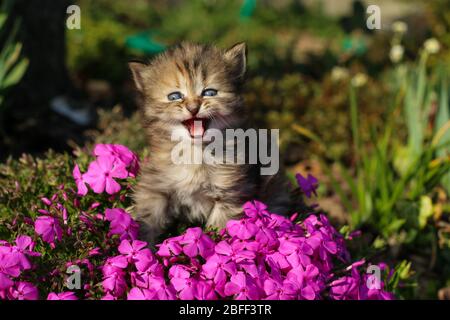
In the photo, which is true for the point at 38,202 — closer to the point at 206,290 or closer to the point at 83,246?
the point at 83,246

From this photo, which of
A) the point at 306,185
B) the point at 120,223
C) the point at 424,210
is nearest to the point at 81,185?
the point at 120,223

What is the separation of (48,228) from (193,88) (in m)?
0.91

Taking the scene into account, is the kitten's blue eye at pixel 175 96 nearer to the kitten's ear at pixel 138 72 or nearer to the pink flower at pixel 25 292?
the kitten's ear at pixel 138 72

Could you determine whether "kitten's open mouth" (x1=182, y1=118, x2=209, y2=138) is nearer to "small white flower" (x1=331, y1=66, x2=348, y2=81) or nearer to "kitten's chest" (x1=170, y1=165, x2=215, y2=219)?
"kitten's chest" (x1=170, y1=165, x2=215, y2=219)

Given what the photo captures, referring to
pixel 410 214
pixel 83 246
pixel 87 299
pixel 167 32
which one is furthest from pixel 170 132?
pixel 167 32

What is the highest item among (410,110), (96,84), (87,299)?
(96,84)

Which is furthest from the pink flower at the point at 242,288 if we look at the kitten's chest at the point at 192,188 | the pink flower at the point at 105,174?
the pink flower at the point at 105,174

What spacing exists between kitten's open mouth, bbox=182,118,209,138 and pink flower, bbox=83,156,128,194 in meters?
0.55

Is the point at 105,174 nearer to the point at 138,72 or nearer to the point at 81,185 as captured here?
the point at 81,185

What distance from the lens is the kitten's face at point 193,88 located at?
8.91ft

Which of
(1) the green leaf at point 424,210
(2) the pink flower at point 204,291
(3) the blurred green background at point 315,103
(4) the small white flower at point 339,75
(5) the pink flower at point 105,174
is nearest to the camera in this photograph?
(2) the pink flower at point 204,291

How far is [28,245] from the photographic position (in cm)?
261

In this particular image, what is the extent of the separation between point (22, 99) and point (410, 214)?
398 centimetres

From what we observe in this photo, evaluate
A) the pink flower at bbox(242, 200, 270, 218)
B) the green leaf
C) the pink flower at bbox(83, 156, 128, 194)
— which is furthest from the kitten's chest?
the green leaf
